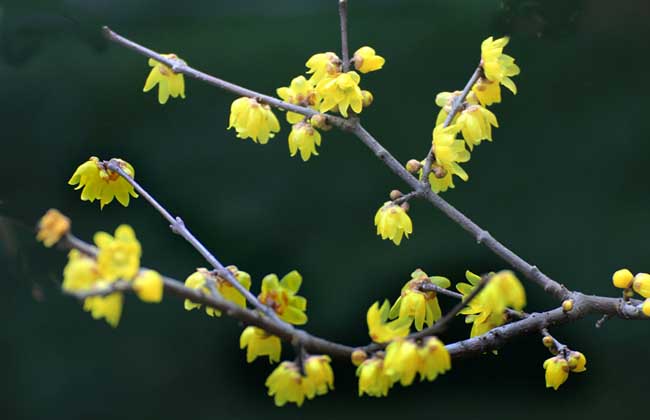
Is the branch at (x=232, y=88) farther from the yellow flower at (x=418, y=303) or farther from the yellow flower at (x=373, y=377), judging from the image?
the yellow flower at (x=373, y=377)

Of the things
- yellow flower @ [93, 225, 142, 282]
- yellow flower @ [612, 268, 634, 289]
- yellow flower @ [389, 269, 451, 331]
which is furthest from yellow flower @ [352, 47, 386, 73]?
yellow flower @ [93, 225, 142, 282]

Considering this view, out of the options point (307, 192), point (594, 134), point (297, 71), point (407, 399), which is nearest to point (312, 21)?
point (297, 71)

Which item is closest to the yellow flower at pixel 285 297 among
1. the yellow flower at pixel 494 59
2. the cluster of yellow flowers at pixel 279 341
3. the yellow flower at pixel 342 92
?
the cluster of yellow flowers at pixel 279 341

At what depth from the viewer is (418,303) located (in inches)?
33.9

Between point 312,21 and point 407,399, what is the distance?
2.94 ft

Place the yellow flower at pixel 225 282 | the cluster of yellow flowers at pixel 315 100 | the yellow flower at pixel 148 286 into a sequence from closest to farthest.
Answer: the yellow flower at pixel 148 286 → the yellow flower at pixel 225 282 → the cluster of yellow flowers at pixel 315 100

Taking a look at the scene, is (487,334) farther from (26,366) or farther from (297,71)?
(26,366)

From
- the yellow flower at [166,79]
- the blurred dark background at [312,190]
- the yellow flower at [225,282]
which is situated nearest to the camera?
the yellow flower at [225,282]

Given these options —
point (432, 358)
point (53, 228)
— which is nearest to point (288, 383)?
point (432, 358)

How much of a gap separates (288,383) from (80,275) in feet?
0.65

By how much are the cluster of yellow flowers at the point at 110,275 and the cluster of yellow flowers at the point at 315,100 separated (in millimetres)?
350

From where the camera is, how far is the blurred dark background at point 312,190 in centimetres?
187

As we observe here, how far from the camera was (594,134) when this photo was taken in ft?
6.16

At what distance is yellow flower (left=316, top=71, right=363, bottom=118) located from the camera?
86 centimetres
